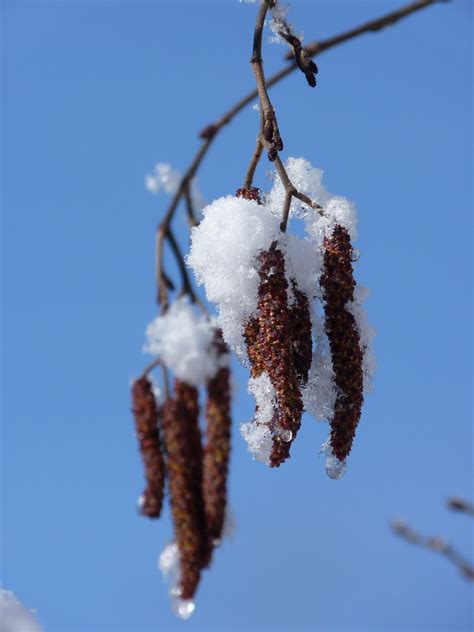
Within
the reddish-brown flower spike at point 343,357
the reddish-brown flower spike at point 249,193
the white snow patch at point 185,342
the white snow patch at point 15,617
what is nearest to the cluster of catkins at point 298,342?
the reddish-brown flower spike at point 343,357

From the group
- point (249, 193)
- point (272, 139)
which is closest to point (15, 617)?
point (249, 193)

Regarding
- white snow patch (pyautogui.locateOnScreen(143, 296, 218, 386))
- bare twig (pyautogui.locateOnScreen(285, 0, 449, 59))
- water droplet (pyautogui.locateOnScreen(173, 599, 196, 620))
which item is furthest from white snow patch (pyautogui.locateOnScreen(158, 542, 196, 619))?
bare twig (pyautogui.locateOnScreen(285, 0, 449, 59))

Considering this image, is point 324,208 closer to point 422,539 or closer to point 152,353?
point 152,353

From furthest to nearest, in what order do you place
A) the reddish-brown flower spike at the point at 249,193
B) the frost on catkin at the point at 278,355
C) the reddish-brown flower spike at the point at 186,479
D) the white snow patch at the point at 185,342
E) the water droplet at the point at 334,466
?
the reddish-brown flower spike at the point at 249,193, the water droplet at the point at 334,466, the frost on catkin at the point at 278,355, the reddish-brown flower spike at the point at 186,479, the white snow patch at the point at 185,342

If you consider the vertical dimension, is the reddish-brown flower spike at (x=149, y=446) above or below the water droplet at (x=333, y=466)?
below

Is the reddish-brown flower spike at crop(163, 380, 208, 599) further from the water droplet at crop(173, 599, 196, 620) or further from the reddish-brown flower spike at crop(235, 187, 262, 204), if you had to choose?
the reddish-brown flower spike at crop(235, 187, 262, 204)

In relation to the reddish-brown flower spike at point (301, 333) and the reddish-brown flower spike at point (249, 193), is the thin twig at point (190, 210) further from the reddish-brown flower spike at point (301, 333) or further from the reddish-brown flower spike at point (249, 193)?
the reddish-brown flower spike at point (301, 333)
